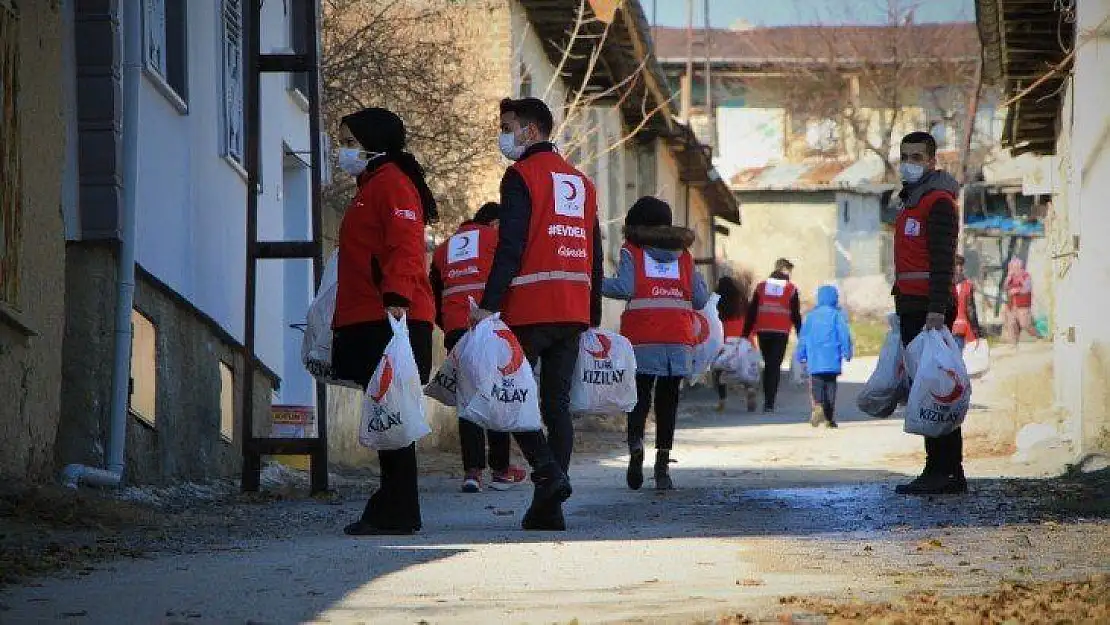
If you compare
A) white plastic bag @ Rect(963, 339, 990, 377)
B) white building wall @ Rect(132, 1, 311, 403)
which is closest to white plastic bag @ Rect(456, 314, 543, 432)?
white building wall @ Rect(132, 1, 311, 403)

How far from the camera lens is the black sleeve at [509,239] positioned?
A: 8953 millimetres

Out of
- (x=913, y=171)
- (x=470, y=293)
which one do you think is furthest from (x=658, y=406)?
(x=913, y=171)

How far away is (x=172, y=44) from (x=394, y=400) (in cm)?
520

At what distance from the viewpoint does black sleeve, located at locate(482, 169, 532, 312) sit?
8953 millimetres

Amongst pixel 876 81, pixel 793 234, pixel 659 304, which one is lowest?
pixel 659 304

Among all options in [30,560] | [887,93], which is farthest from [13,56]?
[887,93]

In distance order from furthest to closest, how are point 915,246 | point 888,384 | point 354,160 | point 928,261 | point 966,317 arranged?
point 966,317
point 888,384
point 915,246
point 928,261
point 354,160

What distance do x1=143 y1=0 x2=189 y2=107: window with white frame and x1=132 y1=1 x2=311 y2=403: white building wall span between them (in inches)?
4.6

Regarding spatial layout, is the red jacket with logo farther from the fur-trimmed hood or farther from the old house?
the old house

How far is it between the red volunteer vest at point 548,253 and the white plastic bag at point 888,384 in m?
3.04

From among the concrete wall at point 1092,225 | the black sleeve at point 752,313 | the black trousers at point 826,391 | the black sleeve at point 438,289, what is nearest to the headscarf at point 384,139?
the black sleeve at point 438,289

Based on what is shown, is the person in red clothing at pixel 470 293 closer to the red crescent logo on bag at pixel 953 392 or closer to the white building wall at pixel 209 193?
the white building wall at pixel 209 193

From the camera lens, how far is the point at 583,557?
7652mm

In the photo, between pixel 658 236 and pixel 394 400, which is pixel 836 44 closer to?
pixel 658 236
